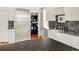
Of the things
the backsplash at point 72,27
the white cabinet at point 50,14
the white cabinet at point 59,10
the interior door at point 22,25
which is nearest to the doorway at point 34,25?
the interior door at point 22,25

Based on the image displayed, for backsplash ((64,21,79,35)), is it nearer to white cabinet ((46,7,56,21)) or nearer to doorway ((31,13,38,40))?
white cabinet ((46,7,56,21))

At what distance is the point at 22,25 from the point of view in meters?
1.57

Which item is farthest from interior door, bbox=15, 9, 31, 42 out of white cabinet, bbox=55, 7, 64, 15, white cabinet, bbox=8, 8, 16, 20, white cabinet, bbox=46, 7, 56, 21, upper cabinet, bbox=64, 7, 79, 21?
upper cabinet, bbox=64, 7, 79, 21

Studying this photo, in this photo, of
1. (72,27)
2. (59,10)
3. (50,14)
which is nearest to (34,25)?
(50,14)

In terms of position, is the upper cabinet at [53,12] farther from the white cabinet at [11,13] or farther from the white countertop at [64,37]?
the white cabinet at [11,13]

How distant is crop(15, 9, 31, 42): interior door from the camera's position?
1536 millimetres

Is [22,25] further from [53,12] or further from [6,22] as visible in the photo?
[53,12]

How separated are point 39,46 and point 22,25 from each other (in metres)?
0.34

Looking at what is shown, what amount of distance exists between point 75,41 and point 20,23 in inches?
28.1

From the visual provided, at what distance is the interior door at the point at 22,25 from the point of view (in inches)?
60.5
